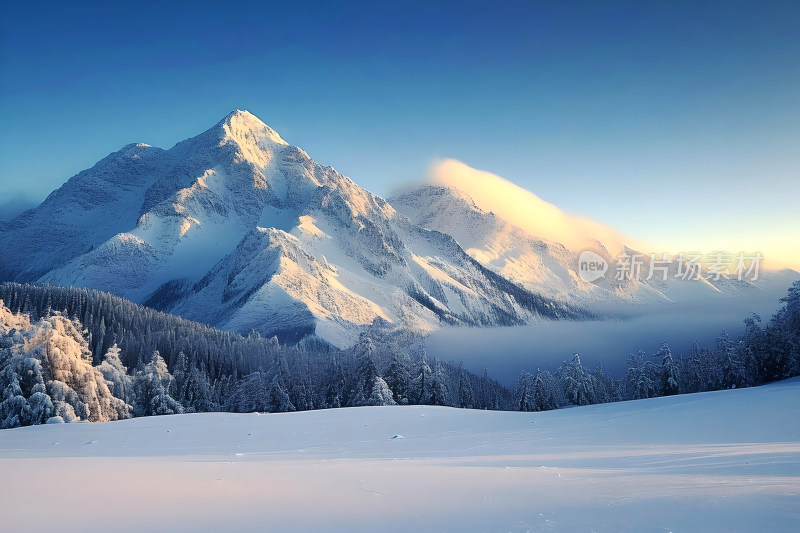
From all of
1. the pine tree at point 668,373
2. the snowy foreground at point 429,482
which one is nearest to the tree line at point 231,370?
the pine tree at point 668,373

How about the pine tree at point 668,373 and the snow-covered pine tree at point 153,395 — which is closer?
the snow-covered pine tree at point 153,395

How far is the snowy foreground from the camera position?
5.64 m

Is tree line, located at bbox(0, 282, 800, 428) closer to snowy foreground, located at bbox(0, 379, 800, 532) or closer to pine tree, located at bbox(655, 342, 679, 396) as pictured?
pine tree, located at bbox(655, 342, 679, 396)

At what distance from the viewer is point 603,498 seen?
6523mm

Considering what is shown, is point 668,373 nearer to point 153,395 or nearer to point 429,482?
point 153,395

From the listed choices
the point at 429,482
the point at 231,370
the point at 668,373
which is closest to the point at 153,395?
the point at 231,370

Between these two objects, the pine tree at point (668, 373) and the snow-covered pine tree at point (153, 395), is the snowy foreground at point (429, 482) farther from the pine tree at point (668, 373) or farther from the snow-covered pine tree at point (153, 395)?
the pine tree at point (668, 373)

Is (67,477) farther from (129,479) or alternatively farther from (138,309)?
(138,309)

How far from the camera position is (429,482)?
8.05 m

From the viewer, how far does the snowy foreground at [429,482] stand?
564 centimetres

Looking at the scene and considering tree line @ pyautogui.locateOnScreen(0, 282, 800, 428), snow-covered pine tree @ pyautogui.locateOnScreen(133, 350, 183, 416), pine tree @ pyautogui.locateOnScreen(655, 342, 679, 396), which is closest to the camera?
tree line @ pyautogui.locateOnScreen(0, 282, 800, 428)

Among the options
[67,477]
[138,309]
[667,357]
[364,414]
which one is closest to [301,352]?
[138,309]

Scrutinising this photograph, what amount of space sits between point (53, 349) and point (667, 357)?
6121 centimetres

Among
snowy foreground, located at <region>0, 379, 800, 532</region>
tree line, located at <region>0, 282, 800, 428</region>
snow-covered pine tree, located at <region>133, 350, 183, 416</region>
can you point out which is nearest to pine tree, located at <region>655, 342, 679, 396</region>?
tree line, located at <region>0, 282, 800, 428</region>
